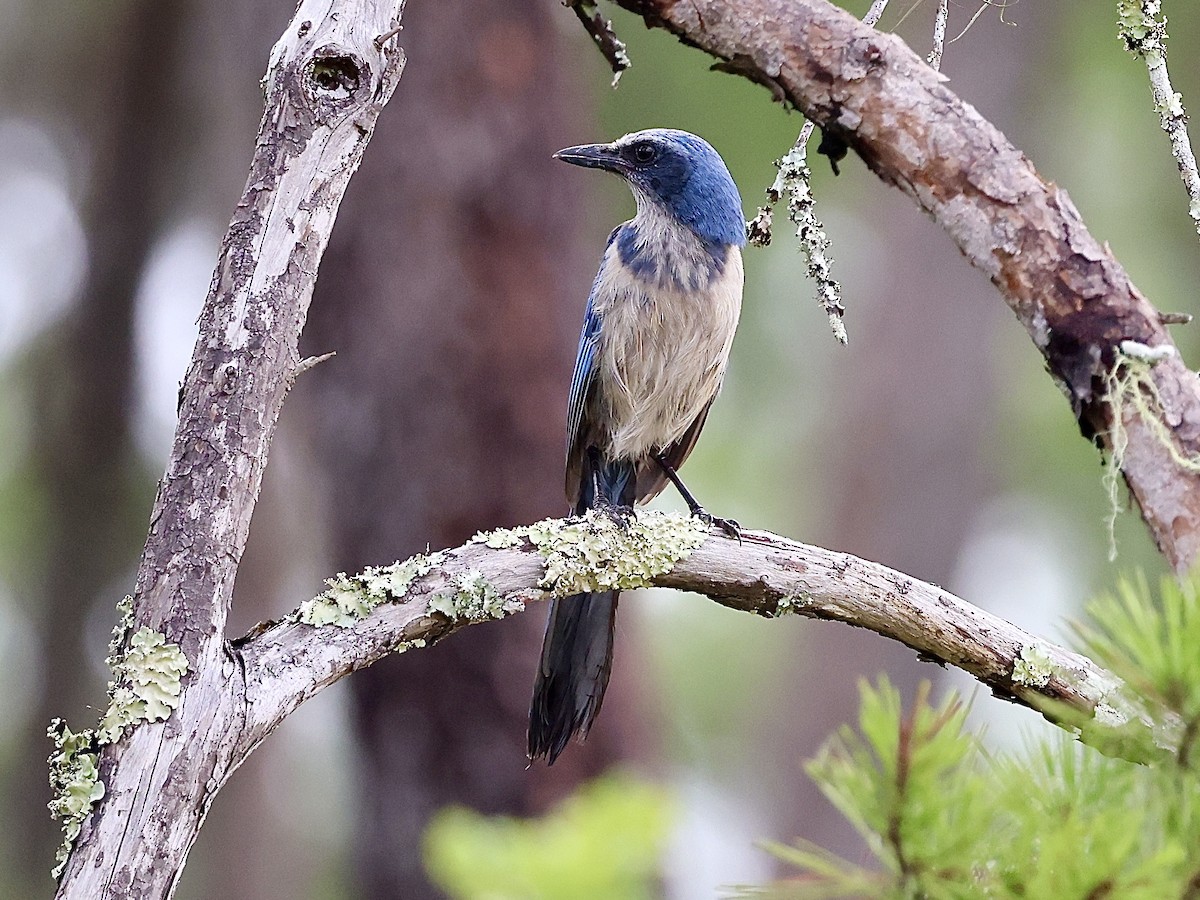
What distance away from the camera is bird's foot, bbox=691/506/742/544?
2.77m

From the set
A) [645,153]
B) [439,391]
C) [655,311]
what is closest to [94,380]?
[439,391]

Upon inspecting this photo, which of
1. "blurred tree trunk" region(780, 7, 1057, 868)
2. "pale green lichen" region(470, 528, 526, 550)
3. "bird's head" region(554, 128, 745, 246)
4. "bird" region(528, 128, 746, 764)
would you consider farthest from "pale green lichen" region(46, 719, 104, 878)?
"blurred tree trunk" region(780, 7, 1057, 868)

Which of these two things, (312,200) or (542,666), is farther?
(542,666)

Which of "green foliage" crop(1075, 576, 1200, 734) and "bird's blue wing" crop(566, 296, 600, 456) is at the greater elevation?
"bird's blue wing" crop(566, 296, 600, 456)

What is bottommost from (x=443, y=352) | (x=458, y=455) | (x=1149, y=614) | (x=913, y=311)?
(x=1149, y=614)

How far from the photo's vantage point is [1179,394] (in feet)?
7.36

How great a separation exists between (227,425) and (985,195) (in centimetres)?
132

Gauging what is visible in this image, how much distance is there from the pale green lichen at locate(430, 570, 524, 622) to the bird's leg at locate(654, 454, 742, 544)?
0.57m

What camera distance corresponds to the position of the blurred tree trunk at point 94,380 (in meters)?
5.99

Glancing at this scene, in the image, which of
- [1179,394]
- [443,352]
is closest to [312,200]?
[1179,394]

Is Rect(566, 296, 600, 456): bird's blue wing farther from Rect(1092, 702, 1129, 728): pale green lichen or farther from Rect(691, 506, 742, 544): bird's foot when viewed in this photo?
Rect(1092, 702, 1129, 728): pale green lichen

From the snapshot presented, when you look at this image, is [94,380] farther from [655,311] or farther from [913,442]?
[913,442]

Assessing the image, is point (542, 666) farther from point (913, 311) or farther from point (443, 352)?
point (913, 311)

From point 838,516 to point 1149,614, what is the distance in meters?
6.26
